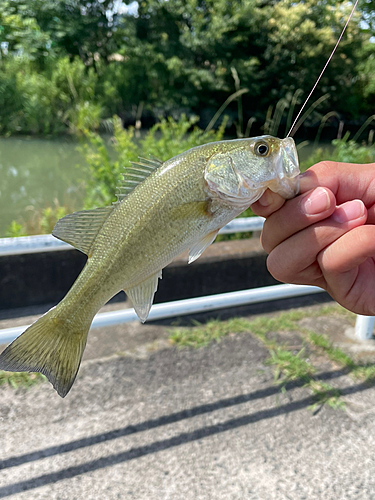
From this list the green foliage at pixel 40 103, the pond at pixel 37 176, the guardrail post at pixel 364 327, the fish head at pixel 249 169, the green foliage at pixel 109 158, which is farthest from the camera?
the green foliage at pixel 40 103

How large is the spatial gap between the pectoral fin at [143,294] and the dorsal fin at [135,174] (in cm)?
24

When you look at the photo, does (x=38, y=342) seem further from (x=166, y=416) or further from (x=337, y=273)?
(x=166, y=416)

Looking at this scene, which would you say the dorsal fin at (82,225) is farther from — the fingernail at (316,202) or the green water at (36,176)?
the green water at (36,176)

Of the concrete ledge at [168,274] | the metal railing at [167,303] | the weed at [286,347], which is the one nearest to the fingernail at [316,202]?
the metal railing at [167,303]

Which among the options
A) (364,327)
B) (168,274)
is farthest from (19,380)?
(364,327)

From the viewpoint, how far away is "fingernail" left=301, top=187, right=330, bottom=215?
1191 mm

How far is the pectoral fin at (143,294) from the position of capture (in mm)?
1096

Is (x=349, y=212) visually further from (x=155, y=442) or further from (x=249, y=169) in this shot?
(x=155, y=442)

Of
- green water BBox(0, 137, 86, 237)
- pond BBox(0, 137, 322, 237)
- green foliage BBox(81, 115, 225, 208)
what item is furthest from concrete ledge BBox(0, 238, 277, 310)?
green water BBox(0, 137, 86, 237)

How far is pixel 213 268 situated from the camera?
3951 mm

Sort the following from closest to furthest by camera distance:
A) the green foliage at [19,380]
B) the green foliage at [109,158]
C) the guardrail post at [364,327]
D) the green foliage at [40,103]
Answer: the green foliage at [19,380] < the guardrail post at [364,327] < the green foliage at [109,158] < the green foliage at [40,103]

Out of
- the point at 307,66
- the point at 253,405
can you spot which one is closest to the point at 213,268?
the point at 253,405

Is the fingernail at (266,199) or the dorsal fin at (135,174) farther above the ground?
the dorsal fin at (135,174)

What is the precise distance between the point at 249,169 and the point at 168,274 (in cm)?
281
